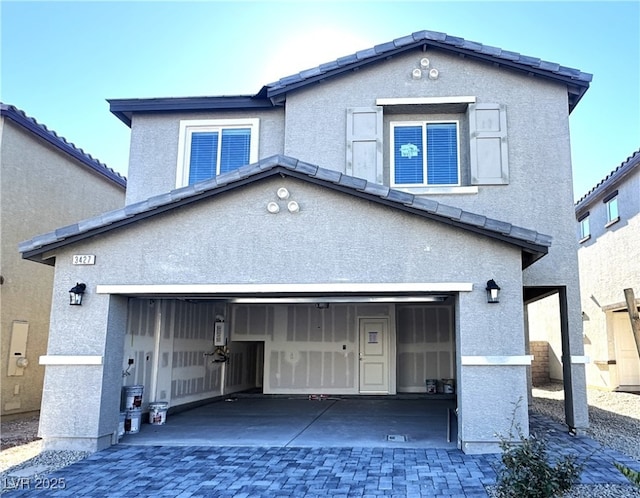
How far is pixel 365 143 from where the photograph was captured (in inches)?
489

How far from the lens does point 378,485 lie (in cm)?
751

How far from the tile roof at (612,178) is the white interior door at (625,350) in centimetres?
419

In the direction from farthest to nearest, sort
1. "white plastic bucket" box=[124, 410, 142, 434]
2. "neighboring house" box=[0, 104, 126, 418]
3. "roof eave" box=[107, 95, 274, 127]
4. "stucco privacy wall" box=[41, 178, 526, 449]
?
1. "neighboring house" box=[0, 104, 126, 418]
2. "roof eave" box=[107, 95, 274, 127]
3. "white plastic bucket" box=[124, 410, 142, 434]
4. "stucco privacy wall" box=[41, 178, 526, 449]

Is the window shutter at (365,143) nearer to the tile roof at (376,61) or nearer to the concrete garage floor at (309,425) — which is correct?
the tile roof at (376,61)

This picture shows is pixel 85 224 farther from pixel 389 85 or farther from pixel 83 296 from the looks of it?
pixel 389 85

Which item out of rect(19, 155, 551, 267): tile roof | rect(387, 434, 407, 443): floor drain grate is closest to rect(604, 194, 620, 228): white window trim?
rect(19, 155, 551, 267): tile roof

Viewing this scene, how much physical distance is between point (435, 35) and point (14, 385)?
13.0 m

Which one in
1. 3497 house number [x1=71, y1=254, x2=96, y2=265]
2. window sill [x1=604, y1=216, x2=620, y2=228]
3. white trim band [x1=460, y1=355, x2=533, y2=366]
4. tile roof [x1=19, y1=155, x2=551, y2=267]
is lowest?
white trim band [x1=460, y1=355, x2=533, y2=366]

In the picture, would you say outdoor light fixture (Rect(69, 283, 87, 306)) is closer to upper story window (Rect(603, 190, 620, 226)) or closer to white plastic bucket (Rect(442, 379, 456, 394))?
white plastic bucket (Rect(442, 379, 456, 394))

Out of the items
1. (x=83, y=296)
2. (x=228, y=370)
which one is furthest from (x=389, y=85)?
(x=228, y=370)

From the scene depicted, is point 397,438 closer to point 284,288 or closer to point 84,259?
point 284,288

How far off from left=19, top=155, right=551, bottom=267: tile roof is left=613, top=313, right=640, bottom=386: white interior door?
37.3ft

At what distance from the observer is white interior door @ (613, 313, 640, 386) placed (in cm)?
1906

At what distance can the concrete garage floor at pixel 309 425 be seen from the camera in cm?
1032
